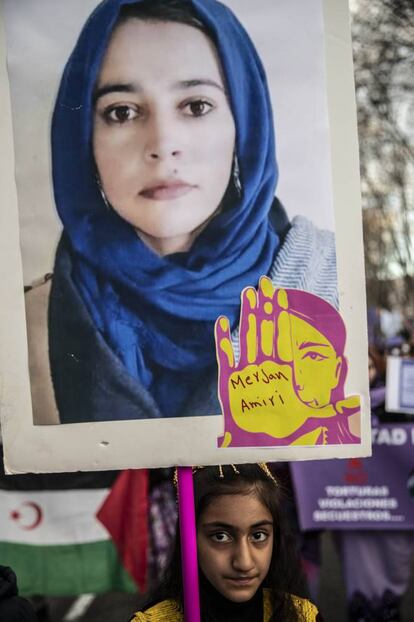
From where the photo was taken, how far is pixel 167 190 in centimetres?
184

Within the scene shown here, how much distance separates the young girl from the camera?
1.93 m

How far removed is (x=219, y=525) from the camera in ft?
6.54

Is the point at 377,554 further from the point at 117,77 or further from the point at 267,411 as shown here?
the point at 117,77

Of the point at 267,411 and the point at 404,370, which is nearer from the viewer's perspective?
the point at 267,411

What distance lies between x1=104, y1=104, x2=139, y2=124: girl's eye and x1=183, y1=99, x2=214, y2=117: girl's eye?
11 cm

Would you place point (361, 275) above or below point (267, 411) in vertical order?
above

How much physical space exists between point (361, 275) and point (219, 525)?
2.18 ft

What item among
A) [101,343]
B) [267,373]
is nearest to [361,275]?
[267,373]

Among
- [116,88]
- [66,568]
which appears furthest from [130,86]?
[66,568]

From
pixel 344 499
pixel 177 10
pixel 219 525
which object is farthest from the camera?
pixel 344 499

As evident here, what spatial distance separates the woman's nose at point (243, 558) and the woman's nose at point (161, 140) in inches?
34.5

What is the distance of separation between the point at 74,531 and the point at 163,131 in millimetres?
3488

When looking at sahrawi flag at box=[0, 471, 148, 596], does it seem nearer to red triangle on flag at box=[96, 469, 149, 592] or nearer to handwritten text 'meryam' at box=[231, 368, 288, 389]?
red triangle on flag at box=[96, 469, 149, 592]

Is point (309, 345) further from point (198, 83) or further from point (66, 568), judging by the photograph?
point (66, 568)
